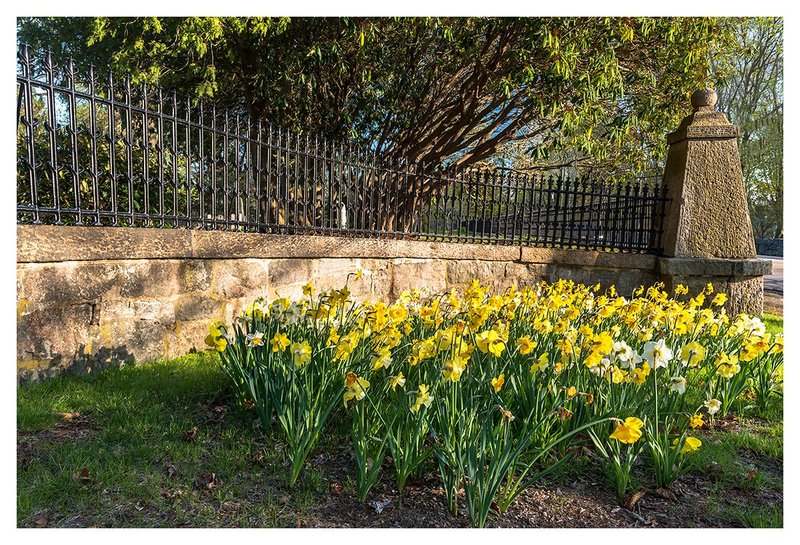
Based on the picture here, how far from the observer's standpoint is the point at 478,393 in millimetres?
2707

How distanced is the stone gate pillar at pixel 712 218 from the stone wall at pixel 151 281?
12.6 feet

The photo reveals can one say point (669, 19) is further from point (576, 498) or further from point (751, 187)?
point (751, 187)

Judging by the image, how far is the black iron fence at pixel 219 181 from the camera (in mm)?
3609

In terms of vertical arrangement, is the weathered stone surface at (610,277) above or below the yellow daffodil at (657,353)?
below

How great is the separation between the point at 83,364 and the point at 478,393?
2687 millimetres

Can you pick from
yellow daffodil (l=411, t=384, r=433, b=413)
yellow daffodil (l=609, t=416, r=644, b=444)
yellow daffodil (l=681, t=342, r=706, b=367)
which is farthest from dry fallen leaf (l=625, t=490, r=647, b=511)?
yellow daffodil (l=411, t=384, r=433, b=413)

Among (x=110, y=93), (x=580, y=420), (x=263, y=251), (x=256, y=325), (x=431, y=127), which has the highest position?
(x=431, y=127)

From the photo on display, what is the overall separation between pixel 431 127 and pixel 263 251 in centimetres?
549

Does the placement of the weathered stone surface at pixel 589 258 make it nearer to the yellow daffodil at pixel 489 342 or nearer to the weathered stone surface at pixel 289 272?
the weathered stone surface at pixel 289 272

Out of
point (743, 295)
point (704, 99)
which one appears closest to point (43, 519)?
point (743, 295)

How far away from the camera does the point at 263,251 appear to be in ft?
16.0

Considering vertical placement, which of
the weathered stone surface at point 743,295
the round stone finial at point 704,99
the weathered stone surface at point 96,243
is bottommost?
the weathered stone surface at point 743,295

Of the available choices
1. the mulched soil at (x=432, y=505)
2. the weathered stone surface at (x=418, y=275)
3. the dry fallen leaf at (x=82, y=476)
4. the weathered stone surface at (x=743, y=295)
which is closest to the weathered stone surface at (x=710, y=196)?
the weathered stone surface at (x=743, y=295)

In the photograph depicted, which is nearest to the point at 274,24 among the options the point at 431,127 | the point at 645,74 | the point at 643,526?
the point at 431,127
